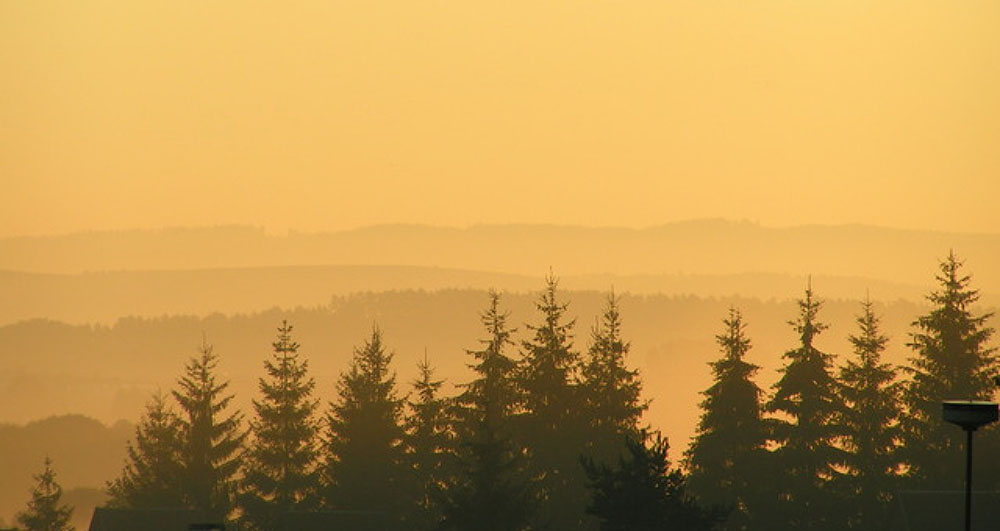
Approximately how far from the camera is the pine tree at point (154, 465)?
389 feet

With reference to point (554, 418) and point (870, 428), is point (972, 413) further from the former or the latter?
point (554, 418)

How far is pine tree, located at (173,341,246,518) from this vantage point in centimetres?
11744

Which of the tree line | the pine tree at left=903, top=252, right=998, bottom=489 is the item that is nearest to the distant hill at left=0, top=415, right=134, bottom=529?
the tree line

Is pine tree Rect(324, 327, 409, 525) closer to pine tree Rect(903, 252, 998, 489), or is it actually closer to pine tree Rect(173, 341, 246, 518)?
pine tree Rect(173, 341, 246, 518)

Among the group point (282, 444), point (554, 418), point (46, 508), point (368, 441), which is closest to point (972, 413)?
point (554, 418)

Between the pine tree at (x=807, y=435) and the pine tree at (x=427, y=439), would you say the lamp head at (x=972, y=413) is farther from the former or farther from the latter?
the pine tree at (x=427, y=439)

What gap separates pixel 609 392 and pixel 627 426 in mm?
2089

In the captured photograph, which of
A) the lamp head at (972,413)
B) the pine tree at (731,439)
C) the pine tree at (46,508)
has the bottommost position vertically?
the pine tree at (46,508)

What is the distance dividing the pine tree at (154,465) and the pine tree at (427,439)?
22573mm

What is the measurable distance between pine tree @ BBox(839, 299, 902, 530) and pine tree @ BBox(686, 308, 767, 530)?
516 centimetres

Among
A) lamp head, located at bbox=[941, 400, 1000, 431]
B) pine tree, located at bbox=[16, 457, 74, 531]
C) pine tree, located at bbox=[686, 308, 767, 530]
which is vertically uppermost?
pine tree, located at bbox=[686, 308, 767, 530]

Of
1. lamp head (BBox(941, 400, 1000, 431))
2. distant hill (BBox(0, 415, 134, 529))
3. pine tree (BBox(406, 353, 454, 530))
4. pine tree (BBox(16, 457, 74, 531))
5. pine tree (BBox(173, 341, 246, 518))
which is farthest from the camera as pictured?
distant hill (BBox(0, 415, 134, 529))

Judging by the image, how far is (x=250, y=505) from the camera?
11006cm

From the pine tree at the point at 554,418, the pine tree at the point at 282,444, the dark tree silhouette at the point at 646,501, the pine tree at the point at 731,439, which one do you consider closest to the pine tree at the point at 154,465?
the pine tree at the point at 282,444
